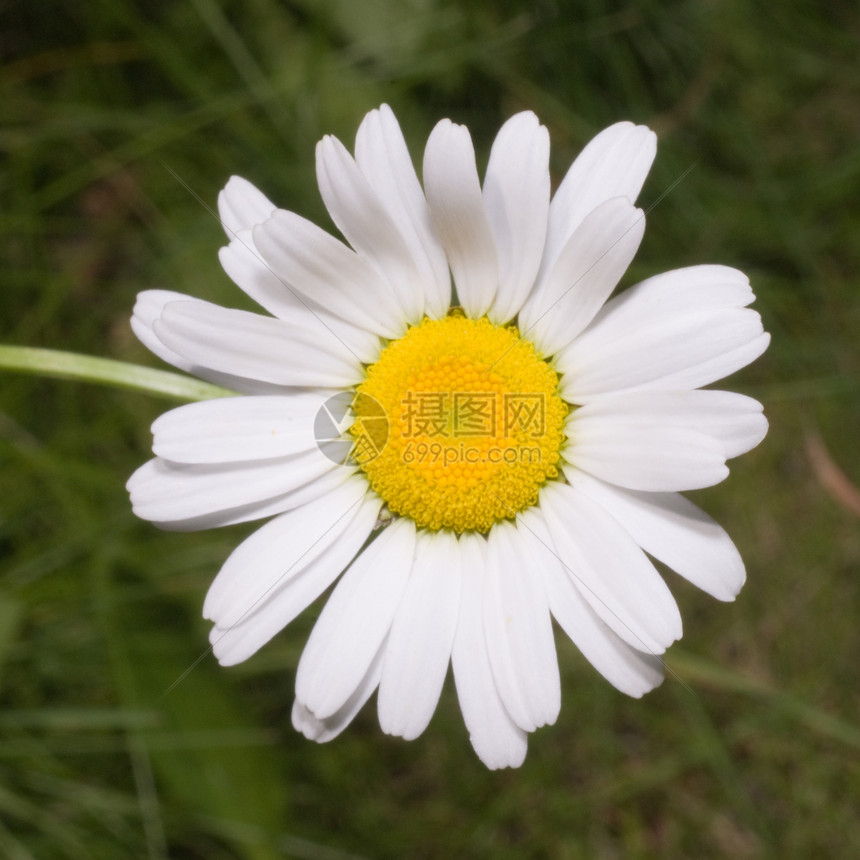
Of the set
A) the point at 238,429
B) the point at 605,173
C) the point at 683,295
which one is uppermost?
the point at 605,173

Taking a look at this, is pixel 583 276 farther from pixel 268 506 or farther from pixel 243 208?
pixel 268 506

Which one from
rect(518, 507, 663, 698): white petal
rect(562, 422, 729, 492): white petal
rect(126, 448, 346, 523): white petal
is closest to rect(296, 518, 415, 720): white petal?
rect(126, 448, 346, 523): white petal

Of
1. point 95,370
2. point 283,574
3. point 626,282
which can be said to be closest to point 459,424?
point 283,574

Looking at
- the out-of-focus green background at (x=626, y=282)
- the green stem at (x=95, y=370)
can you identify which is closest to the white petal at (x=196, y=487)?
the green stem at (x=95, y=370)

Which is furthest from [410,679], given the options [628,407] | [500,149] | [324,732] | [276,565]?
[500,149]

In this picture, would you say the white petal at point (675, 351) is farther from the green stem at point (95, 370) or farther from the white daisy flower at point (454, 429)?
the green stem at point (95, 370)

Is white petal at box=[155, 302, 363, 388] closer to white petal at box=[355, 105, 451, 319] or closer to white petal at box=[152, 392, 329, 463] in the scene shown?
white petal at box=[152, 392, 329, 463]
